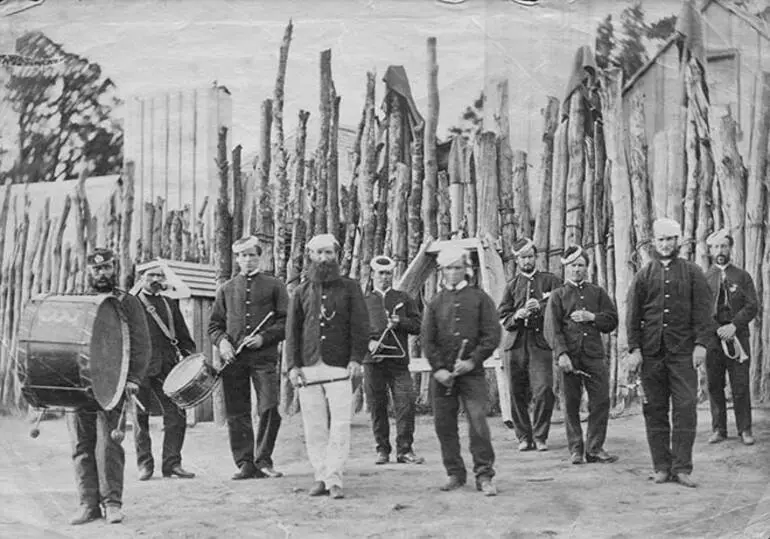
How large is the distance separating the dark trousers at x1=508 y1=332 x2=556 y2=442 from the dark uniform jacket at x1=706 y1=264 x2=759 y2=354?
68cm

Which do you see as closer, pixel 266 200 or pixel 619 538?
pixel 619 538

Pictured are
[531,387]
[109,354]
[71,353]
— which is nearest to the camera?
[71,353]

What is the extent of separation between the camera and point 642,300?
4.76 metres

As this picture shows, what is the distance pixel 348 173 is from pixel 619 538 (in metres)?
1.77

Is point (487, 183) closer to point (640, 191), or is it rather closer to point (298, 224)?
point (640, 191)

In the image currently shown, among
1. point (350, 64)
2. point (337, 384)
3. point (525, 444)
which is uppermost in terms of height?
point (350, 64)

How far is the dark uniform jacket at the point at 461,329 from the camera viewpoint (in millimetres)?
4621

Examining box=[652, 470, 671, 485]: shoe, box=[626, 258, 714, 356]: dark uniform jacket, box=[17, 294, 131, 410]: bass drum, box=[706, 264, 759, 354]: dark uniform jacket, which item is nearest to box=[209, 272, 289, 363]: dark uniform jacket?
box=[17, 294, 131, 410]: bass drum

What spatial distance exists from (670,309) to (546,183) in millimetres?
693

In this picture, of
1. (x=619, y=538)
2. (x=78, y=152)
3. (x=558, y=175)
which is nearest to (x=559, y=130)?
(x=558, y=175)

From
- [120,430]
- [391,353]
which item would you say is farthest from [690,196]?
[120,430]

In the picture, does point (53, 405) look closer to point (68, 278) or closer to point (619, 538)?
point (68, 278)

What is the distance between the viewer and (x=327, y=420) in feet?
15.6

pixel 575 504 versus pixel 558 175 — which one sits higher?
pixel 558 175
